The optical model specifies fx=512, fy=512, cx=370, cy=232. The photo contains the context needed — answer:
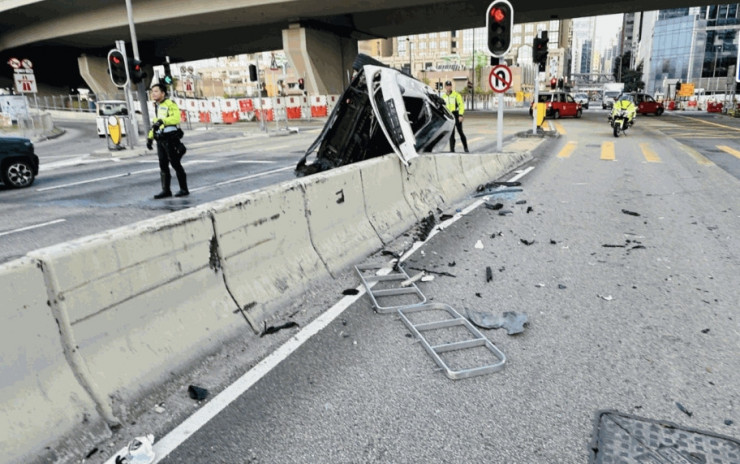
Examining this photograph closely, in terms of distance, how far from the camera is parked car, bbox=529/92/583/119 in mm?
37594

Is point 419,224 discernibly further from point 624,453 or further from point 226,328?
point 624,453

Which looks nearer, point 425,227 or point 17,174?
point 425,227

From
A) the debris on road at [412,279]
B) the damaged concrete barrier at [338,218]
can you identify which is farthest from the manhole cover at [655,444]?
the damaged concrete barrier at [338,218]

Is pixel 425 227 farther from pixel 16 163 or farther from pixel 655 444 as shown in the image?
pixel 16 163

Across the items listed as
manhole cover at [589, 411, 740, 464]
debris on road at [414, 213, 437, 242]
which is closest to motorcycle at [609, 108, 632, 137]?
debris on road at [414, 213, 437, 242]

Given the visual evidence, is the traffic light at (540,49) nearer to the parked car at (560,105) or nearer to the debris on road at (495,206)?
the debris on road at (495,206)

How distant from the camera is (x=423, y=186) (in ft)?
27.5

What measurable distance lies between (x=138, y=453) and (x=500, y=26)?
513 inches

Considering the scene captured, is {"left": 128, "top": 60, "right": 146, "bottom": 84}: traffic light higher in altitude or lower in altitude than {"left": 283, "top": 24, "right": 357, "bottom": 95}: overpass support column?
lower

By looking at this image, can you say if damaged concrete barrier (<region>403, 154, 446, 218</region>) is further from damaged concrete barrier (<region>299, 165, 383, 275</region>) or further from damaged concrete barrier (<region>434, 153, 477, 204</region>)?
damaged concrete barrier (<region>299, 165, 383, 275</region>)

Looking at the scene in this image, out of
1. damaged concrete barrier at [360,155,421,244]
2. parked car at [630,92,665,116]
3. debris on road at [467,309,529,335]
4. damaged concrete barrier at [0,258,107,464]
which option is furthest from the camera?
parked car at [630,92,665,116]

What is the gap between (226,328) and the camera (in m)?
3.90

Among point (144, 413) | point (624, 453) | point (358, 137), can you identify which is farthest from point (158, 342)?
point (358, 137)

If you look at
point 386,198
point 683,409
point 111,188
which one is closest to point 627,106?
point 386,198
